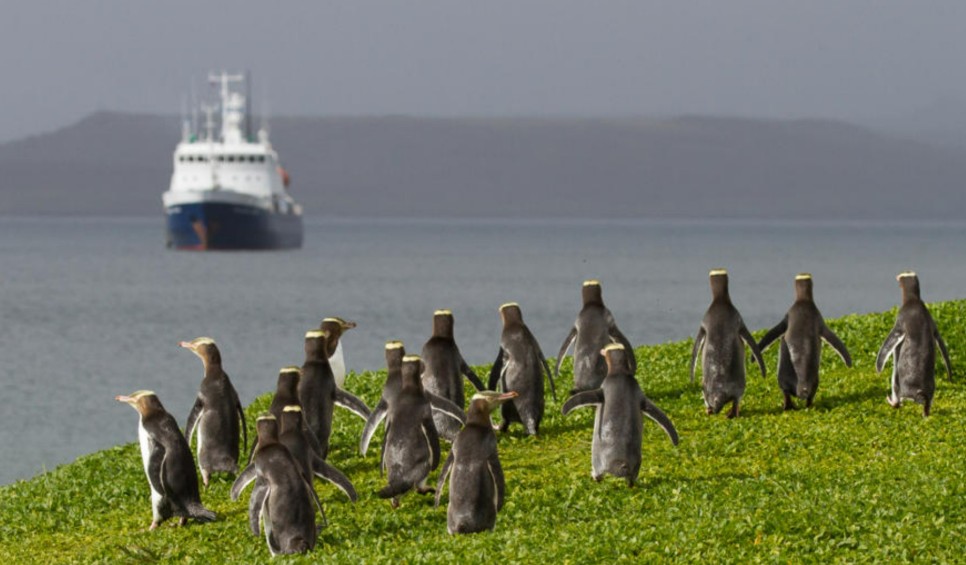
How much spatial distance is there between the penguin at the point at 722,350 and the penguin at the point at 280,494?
6535 millimetres

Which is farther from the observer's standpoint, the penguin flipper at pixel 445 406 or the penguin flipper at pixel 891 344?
the penguin flipper at pixel 891 344

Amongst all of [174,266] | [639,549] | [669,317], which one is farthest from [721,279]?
[174,266]

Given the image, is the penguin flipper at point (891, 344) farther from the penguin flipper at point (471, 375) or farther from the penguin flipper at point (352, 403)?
the penguin flipper at point (352, 403)

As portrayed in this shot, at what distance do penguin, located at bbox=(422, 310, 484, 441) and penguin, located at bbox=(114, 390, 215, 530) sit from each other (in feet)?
9.49

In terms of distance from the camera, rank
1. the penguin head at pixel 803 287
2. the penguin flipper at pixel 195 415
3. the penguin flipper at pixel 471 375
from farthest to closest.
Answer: the penguin head at pixel 803 287 → the penguin flipper at pixel 471 375 → the penguin flipper at pixel 195 415

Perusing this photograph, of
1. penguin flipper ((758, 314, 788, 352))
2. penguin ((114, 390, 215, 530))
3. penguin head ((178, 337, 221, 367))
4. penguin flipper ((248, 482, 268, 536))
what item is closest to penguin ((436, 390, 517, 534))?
penguin flipper ((248, 482, 268, 536))

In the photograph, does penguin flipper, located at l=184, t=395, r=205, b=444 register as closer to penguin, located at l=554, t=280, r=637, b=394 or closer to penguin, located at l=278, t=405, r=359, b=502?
penguin, located at l=278, t=405, r=359, b=502

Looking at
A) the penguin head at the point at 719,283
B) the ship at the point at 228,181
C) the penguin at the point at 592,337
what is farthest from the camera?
the ship at the point at 228,181

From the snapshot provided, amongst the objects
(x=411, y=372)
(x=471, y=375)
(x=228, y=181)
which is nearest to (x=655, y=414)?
(x=411, y=372)

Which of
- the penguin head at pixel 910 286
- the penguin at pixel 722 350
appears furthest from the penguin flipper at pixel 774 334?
the penguin head at pixel 910 286

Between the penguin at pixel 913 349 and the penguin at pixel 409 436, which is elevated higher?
the penguin at pixel 913 349

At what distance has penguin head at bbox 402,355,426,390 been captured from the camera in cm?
1419

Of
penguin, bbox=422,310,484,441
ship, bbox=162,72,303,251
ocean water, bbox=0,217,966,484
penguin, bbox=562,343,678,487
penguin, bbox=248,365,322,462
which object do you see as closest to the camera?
penguin, bbox=562,343,678,487

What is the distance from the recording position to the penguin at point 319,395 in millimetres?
16547
